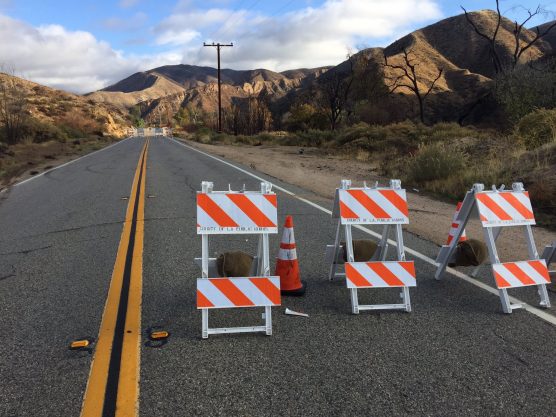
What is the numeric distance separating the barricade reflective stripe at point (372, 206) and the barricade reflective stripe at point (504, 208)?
2.56ft

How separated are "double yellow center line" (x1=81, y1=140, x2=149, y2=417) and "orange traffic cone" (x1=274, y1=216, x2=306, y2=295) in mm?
1409

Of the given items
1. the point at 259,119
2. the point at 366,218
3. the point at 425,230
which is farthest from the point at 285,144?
the point at 259,119

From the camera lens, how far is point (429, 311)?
427 centimetres

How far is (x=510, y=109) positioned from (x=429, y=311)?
23827 mm

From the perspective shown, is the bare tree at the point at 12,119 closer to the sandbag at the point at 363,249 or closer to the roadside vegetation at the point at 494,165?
the roadside vegetation at the point at 494,165

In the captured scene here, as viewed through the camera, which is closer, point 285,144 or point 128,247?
point 128,247

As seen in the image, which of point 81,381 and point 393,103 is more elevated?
point 393,103

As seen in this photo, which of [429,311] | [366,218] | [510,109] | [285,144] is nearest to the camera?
[429,311]

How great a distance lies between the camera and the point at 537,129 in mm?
15125

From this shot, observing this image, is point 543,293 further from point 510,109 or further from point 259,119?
point 259,119

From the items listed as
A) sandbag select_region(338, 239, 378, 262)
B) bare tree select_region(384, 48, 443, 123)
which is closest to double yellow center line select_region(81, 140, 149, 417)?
sandbag select_region(338, 239, 378, 262)

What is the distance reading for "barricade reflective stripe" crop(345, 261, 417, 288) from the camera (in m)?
4.34

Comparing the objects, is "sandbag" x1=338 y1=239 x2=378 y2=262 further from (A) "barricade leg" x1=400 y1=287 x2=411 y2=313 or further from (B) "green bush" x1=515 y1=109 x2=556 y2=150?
(B) "green bush" x1=515 y1=109 x2=556 y2=150

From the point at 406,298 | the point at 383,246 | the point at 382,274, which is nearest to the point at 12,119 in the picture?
the point at 383,246
